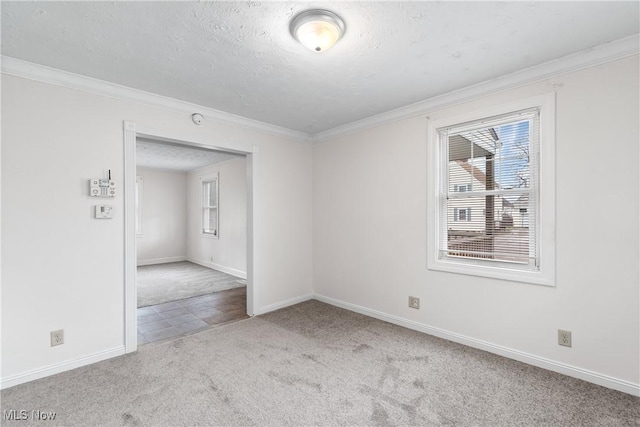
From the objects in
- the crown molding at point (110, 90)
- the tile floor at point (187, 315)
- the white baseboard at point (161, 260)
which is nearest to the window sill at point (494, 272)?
the tile floor at point (187, 315)

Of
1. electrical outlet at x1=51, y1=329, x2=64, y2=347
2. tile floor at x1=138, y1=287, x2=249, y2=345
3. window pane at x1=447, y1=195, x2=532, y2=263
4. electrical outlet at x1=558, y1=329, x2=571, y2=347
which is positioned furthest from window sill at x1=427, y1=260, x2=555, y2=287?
electrical outlet at x1=51, y1=329, x2=64, y2=347

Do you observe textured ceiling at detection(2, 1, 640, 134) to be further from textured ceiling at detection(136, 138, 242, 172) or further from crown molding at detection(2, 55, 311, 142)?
textured ceiling at detection(136, 138, 242, 172)

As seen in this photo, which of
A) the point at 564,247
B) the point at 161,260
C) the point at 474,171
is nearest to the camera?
the point at 564,247

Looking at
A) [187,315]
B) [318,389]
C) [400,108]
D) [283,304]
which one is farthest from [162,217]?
[318,389]

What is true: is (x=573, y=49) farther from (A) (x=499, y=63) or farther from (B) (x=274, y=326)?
(B) (x=274, y=326)

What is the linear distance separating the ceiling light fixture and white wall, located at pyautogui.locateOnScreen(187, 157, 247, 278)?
425cm

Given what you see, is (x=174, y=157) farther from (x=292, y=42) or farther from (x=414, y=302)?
(x=414, y=302)

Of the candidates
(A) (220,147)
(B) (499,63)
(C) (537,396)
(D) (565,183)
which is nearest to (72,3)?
(A) (220,147)

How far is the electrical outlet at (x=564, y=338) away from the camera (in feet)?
7.81

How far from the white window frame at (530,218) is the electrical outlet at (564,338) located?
382mm

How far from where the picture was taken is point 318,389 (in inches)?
87.7

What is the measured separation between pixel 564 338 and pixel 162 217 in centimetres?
797

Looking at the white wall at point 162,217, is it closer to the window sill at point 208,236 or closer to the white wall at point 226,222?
the white wall at point 226,222

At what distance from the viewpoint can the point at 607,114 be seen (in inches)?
87.3
